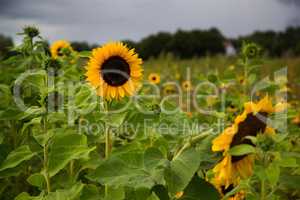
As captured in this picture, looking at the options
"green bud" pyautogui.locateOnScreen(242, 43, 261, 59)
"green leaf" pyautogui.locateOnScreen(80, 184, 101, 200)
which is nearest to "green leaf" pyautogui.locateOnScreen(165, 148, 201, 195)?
"green leaf" pyautogui.locateOnScreen(80, 184, 101, 200)

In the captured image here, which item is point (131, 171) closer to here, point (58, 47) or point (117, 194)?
point (117, 194)

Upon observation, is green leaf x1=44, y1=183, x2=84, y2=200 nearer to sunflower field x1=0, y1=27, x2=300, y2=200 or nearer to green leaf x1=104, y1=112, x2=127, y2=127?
sunflower field x1=0, y1=27, x2=300, y2=200

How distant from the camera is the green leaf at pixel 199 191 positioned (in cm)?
120

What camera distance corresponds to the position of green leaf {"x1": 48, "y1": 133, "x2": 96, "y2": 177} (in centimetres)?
135

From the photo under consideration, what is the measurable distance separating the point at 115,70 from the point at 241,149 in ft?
1.75

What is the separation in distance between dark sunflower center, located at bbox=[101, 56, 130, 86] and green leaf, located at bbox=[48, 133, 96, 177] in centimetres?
19

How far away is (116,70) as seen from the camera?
1.47 meters

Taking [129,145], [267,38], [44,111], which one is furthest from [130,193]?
[267,38]

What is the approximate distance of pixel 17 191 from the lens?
1805mm

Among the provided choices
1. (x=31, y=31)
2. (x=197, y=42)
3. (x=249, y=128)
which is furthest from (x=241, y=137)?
(x=197, y=42)

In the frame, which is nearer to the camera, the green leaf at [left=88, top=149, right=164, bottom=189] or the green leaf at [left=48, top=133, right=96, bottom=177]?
the green leaf at [left=88, top=149, right=164, bottom=189]

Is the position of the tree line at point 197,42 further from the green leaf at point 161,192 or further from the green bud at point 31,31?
the green leaf at point 161,192

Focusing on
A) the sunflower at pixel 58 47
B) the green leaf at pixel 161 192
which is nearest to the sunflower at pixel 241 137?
the green leaf at pixel 161 192

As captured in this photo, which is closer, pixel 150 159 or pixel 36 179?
pixel 150 159
